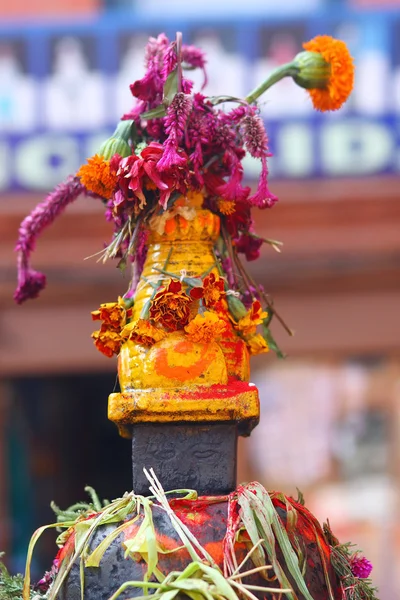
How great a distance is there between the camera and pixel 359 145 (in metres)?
5.09

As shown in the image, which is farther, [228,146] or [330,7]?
[330,7]

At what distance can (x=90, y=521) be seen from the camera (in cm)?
172

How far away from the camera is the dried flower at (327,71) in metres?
1.95

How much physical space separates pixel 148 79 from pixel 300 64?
11.8 inches

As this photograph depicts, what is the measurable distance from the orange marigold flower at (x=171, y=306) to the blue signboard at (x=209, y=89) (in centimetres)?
342

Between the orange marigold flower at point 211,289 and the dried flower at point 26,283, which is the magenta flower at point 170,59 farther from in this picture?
the dried flower at point 26,283

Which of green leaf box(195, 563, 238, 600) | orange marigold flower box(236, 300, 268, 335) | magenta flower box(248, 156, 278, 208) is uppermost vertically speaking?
magenta flower box(248, 156, 278, 208)

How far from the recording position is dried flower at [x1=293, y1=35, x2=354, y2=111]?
1.95m

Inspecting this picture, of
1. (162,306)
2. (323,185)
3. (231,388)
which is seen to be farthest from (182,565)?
(323,185)

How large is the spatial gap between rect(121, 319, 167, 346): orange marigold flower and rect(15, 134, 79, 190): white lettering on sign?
3.46 metres

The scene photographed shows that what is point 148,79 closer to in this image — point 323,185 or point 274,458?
point 323,185

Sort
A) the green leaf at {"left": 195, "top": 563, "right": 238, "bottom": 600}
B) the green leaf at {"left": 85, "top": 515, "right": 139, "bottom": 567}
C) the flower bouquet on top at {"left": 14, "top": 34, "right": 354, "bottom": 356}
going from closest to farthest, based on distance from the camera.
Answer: the green leaf at {"left": 195, "top": 563, "right": 238, "bottom": 600} < the green leaf at {"left": 85, "top": 515, "right": 139, "bottom": 567} < the flower bouquet on top at {"left": 14, "top": 34, "right": 354, "bottom": 356}

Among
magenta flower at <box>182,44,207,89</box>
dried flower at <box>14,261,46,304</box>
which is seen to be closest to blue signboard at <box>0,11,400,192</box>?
magenta flower at <box>182,44,207,89</box>

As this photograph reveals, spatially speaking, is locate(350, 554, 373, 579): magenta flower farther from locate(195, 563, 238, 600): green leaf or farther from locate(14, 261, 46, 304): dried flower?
locate(14, 261, 46, 304): dried flower
